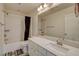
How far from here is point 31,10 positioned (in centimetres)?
138

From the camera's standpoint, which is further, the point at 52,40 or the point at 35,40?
the point at 35,40

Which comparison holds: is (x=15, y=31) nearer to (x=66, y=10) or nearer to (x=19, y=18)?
(x=19, y=18)

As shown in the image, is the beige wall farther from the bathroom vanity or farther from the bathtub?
the bathtub

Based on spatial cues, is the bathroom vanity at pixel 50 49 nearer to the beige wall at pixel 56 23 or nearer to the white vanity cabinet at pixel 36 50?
the white vanity cabinet at pixel 36 50

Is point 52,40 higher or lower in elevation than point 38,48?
higher

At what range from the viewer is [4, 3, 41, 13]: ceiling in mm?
1276

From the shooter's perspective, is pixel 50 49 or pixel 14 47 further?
pixel 14 47

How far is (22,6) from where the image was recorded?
4.35ft

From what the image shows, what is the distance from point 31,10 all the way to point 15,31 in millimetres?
412

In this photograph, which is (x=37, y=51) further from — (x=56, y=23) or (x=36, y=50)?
(x=56, y=23)

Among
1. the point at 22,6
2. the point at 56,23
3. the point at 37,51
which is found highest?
the point at 22,6

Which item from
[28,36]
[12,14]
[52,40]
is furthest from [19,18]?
[52,40]

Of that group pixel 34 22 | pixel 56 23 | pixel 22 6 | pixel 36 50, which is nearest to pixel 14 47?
pixel 36 50

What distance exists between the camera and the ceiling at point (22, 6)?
50.3 inches
